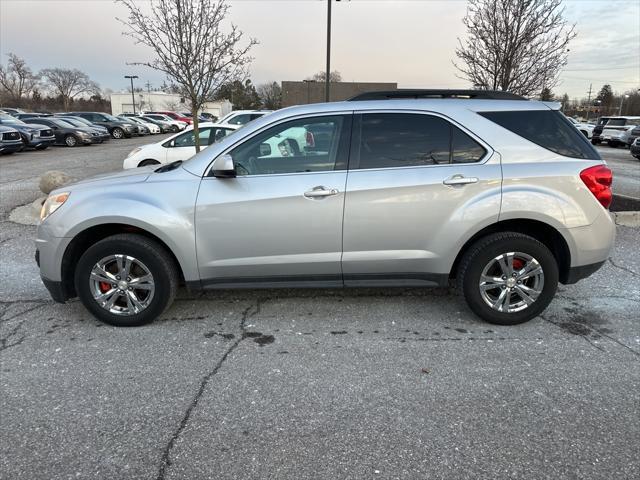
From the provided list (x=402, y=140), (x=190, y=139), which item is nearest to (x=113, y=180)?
(x=402, y=140)

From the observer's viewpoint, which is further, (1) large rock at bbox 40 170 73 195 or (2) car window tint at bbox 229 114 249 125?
(2) car window tint at bbox 229 114 249 125

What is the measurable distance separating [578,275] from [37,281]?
532cm

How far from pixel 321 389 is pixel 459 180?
6.29ft

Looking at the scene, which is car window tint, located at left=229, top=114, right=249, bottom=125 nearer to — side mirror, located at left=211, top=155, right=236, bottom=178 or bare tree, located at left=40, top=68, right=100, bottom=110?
side mirror, located at left=211, top=155, right=236, bottom=178

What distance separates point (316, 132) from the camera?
3.83 metres

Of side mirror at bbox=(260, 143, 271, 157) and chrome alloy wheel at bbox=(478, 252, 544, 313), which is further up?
side mirror at bbox=(260, 143, 271, 157)

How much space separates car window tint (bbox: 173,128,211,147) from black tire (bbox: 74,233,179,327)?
789 centimetres

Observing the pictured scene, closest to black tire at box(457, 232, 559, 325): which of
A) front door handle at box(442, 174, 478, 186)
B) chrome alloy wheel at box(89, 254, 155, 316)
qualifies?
front door handle at box(442, 174, 478, 186)

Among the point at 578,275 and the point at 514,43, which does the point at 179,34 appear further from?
the point at 578,275

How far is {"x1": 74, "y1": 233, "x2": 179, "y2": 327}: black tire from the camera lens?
3703 mm

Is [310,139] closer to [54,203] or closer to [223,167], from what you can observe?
[223,167]

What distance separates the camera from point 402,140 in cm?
375

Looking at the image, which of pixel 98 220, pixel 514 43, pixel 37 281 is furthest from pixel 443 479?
pixel 514 43

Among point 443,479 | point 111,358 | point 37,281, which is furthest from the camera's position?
point 37,281
